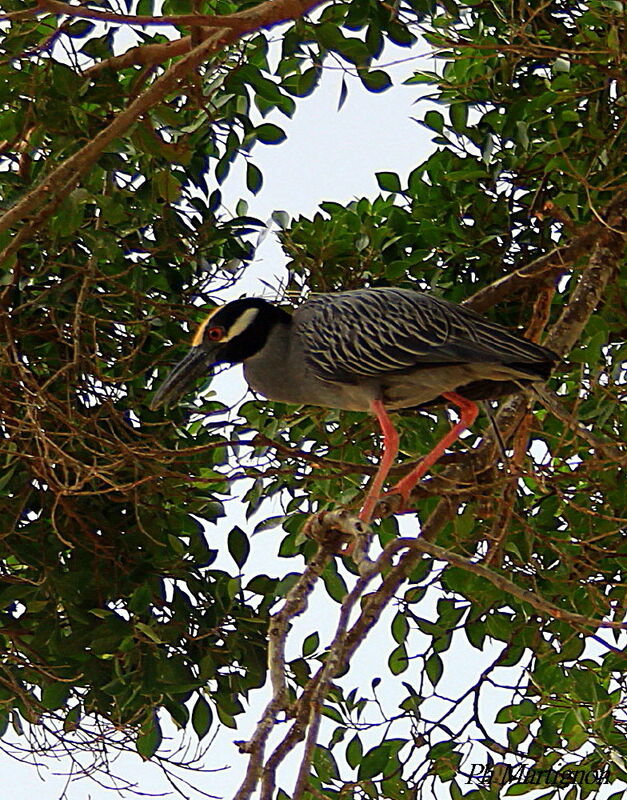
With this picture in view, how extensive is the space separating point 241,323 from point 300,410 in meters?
0.33

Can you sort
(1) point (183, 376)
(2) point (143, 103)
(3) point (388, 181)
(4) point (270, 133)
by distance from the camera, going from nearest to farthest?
(2) point (143, 103), (1) point (183, 376), (4) point (270, 133), (3) point (388, 181)

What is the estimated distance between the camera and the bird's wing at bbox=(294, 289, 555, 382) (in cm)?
207

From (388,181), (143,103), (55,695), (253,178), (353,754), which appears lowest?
(55,695)

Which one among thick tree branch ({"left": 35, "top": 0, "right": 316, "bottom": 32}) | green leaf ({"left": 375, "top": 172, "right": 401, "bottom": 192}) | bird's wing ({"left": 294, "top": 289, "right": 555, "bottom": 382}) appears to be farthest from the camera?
green leaf ({"left": 375, "top": 172, "right": 401, "bottom": 192})

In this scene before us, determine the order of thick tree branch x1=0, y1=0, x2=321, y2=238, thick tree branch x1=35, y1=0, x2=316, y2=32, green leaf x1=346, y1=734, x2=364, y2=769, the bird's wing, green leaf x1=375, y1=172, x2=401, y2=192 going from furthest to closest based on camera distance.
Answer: green leaf x1=375, y1=172, x2=401, y2=192 < green leaf x1=346, y1=734, x2=364, y2=769 < the bird's wing < thick tree branch x1=0, y1=0, x2=321, y2=238 < thick tree branch x1=35, y1=0, x2=316, y2=32

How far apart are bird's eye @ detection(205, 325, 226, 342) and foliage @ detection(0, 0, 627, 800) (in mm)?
113

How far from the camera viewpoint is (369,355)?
2.13m

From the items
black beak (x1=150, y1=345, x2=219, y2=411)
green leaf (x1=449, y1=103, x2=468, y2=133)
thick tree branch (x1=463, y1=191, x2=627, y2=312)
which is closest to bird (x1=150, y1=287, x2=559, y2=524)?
black beak (x1=150, y1=345, x2=219, y2=411)

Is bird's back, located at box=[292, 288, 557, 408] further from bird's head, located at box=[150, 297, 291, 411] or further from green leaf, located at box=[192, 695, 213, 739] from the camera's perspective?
green leaf, located at box=[192, 695, 213, 739]

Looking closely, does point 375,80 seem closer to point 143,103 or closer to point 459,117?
point 459,117

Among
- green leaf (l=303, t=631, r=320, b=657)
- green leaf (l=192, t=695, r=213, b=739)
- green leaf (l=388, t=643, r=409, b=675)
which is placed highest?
green leaf (l=388, t=643, r=409, b=675)

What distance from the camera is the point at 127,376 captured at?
219 cm

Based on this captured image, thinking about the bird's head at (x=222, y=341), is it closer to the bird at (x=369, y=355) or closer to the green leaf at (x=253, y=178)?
the bird at (x=369, y=355)

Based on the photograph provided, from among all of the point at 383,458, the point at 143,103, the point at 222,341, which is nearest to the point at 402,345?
the point at 383,458
